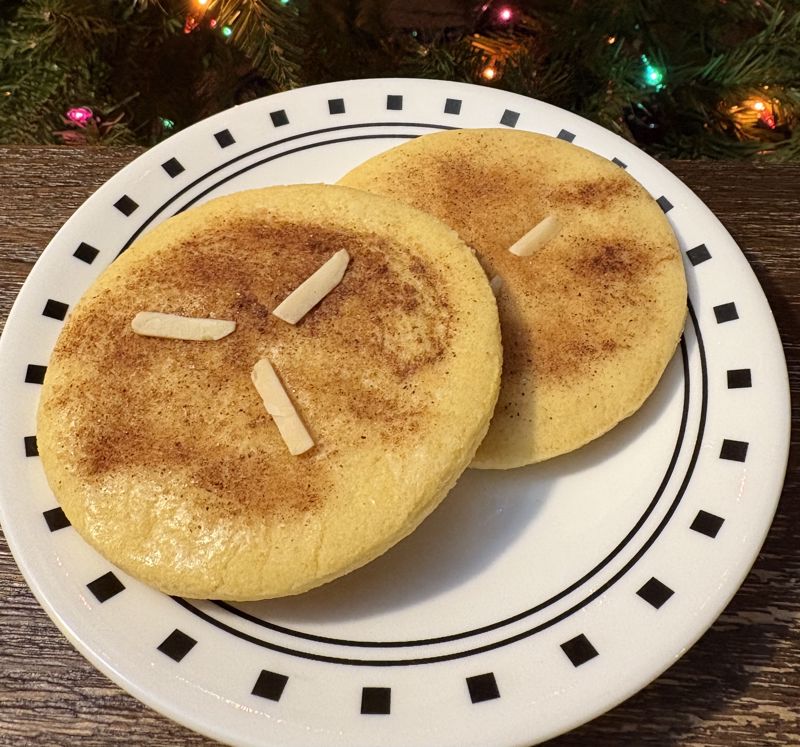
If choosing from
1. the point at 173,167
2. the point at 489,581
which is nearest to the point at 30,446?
the point at 173,167

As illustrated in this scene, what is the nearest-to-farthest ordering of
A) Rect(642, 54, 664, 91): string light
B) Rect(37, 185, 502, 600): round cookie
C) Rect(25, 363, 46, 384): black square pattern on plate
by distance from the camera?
1. Rect(37, 185, 502, 600): round cookie
2. Rect(25, 363, 46, 384): black square pattern on plate
3. Rect(642, 54, 664, 91): string light

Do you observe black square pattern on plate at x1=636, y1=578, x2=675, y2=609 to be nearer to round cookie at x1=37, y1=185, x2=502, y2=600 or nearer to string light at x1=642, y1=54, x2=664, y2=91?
round cookie at x1=37, y1=185, x2=502, y2=600

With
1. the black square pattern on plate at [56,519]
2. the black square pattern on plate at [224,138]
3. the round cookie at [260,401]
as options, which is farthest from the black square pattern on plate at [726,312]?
the black square pattern on plate at [56,519]

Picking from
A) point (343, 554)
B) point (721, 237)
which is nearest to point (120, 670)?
point (343, 554)

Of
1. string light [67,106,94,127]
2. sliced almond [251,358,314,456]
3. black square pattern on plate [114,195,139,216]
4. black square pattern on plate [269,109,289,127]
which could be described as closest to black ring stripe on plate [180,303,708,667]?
sliced almond [251,358,314,456]

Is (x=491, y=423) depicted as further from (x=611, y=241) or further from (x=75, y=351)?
(x=75, y=351)

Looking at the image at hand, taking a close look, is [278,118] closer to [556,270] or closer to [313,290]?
[313,290]

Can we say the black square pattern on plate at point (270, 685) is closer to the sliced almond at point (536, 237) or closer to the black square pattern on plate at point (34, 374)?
the black square pattern on plate at point (34, 374)
